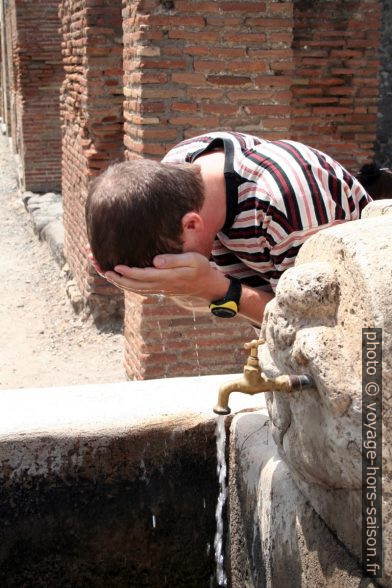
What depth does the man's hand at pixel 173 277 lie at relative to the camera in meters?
1.83

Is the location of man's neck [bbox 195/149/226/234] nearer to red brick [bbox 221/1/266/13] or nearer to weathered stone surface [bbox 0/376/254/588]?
weathered stone surface [bbox 0/376/254/588]

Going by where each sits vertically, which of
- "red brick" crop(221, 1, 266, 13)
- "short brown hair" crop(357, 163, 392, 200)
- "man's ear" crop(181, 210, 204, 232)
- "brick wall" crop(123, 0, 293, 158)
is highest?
"red brick" crop(221, 1, 266, 13)

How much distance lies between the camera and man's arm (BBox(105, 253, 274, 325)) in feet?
6.00

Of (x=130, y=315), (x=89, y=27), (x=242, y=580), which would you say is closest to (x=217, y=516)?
(x=242, y=580)

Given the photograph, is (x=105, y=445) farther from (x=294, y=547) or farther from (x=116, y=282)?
(x=294, y=547)

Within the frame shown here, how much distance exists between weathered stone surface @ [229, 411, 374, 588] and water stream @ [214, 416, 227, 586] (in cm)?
3

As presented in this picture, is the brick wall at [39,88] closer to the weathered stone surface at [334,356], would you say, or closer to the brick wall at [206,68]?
the brick wall at [206,68]

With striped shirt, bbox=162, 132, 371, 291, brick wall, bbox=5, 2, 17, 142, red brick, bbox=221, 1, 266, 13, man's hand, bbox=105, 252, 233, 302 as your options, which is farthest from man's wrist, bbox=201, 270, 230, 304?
brick wall, bbox=5, 2, 17, 142

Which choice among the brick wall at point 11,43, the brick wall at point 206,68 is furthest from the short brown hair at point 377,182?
the brick wall at point 11,43

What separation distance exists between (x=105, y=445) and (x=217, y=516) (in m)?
0.31

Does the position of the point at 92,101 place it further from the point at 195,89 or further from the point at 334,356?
the point at 334,356

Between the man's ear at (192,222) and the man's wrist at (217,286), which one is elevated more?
the man's ear at (192,222)

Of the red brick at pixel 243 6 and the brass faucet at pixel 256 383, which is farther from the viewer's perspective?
the red brick at pixel 243 6

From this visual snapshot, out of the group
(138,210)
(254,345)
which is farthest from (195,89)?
(254,345)
